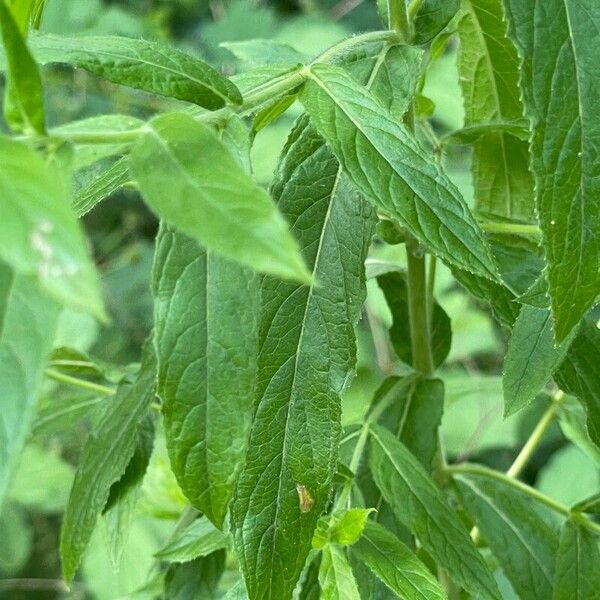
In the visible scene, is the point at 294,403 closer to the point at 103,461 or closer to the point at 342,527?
the point at 342,527

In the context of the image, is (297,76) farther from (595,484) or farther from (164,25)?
(164,25)

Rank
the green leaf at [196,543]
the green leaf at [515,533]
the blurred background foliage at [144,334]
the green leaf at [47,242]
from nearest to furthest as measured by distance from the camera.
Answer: the green leaf at [47,242]
the green leaf at [196,543]
the green leaf at [515,533]
the blurred background foliage at [144,334]

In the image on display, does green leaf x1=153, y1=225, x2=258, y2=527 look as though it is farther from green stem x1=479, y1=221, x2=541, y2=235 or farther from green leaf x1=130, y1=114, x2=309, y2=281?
green stem x1=479, y1=221, x2=541, y2=235

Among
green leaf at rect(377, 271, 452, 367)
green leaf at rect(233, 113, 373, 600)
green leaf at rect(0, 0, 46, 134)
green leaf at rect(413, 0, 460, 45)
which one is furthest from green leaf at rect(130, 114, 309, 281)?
green leaf at rect(377, 271, 452, 367)

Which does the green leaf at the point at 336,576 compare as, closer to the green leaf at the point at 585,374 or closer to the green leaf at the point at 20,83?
the green leaf at the point at 585,374

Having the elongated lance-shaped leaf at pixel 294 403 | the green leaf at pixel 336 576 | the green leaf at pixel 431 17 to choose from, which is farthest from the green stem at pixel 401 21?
the green leaf at pixel 336 576

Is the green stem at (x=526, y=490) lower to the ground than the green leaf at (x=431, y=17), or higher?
lower
